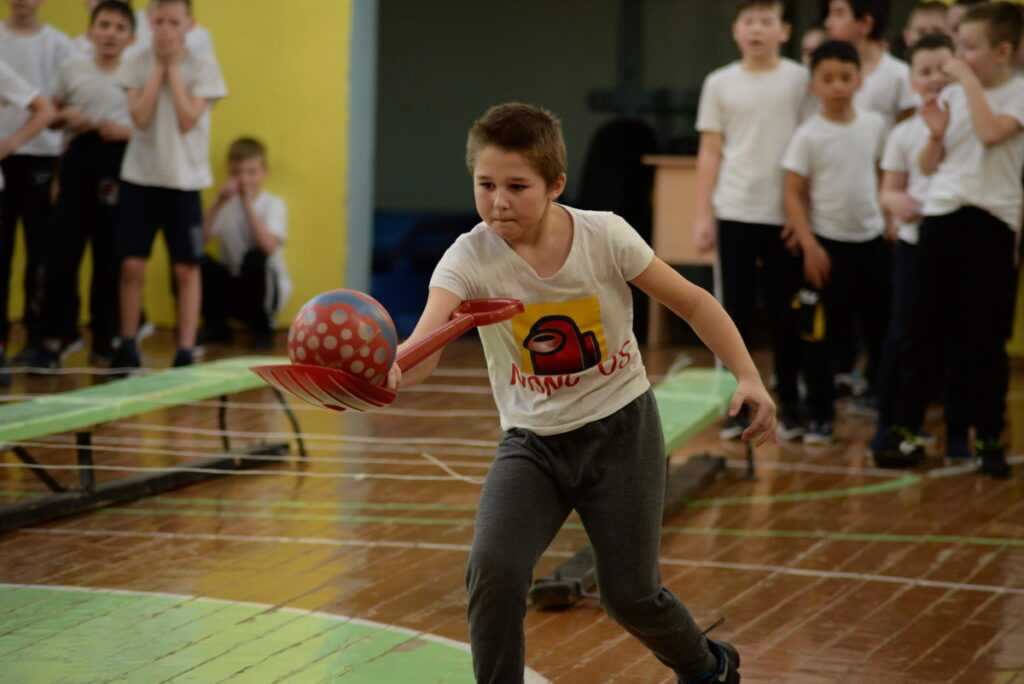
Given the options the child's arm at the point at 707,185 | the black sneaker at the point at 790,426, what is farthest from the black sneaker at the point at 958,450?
the child's arm at the point at 707,185

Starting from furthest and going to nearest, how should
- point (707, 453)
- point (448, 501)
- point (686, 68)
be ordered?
point (686, 68)
point (707, 453)
point (448, 501)

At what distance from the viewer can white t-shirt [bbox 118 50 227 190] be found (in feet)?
26.4

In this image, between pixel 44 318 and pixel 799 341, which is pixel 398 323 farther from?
pixel 799 341

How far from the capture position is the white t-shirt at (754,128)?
7.07m

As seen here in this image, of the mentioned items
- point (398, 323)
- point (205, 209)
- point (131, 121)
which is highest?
point (131, 121)

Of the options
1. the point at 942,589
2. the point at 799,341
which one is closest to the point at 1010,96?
the point at 799,341

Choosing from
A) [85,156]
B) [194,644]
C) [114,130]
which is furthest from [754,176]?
[194,644]

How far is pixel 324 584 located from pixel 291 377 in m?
1.85

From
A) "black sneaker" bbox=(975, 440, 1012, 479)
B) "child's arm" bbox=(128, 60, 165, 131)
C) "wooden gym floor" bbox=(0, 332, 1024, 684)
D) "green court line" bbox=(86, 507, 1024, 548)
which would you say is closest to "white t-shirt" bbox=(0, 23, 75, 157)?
"child's arm" bbox=(128, 60, 165, 131)

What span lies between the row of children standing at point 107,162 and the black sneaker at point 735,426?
9.15 ft

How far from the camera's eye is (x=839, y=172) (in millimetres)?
6984

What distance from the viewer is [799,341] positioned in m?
7.13

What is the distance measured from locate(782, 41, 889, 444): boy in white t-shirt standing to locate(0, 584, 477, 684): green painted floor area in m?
3.37

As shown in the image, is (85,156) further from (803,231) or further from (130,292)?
(803,231)
